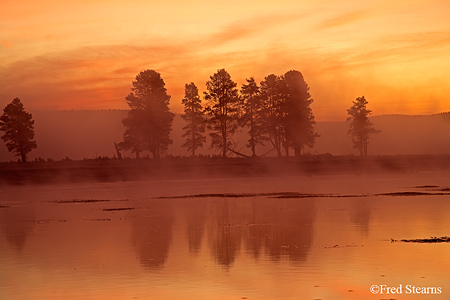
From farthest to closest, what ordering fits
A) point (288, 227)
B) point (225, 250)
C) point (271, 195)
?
point (271, 195), point (288, 227), point (225, 250)

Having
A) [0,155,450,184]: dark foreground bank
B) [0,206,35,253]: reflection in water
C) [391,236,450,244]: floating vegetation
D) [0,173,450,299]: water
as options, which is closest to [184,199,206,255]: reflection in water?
[0,173,450,299]: water

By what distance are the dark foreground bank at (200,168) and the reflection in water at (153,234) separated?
40289 mm

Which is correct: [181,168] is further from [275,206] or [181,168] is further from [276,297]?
[276,297]

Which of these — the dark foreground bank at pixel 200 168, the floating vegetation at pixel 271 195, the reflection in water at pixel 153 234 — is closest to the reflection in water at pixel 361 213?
the floating vegetation at pixel 271 195

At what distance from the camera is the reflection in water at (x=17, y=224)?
1310 inches

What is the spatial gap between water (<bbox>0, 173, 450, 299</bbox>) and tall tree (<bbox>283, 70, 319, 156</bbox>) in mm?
67713

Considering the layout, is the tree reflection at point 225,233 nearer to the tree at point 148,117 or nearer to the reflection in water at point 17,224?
the reflection in water at point 17,224

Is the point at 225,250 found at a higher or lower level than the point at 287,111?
lower

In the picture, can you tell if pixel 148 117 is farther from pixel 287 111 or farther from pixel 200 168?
pixel 287 111

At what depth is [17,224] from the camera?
41062 millimetres

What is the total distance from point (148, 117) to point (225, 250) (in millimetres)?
83183

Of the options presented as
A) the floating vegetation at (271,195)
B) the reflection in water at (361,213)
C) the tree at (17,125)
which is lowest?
the floating vegetation at (271,195)

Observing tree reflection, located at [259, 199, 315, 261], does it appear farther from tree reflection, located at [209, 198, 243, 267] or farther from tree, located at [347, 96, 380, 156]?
A: tree, located at [347, 96, 380, 156]

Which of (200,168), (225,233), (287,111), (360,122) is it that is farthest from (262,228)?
(360,122)
